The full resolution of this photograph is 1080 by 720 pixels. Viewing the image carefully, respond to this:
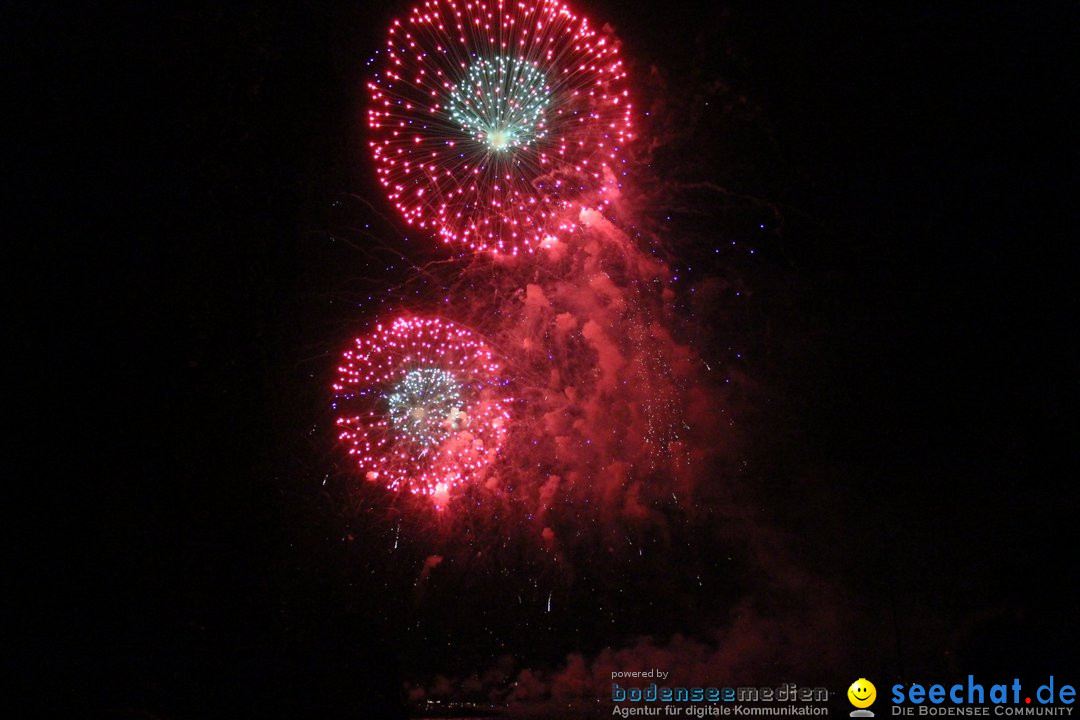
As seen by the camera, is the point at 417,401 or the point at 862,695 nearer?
the point at 862,695

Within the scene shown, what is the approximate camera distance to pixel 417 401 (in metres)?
9.34

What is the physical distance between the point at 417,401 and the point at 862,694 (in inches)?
264

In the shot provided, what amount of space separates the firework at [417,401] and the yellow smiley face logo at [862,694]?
18.6 feet

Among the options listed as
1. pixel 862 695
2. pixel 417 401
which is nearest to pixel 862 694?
pixel 862 695

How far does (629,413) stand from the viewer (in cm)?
1057

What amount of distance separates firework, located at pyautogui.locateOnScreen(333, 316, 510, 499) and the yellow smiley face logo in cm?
567

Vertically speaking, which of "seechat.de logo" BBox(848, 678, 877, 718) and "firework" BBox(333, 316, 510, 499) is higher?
"firework" BBox(333, 316, 510, 499)

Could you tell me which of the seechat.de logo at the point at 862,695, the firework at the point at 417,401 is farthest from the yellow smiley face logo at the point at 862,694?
the firework at the point at 417,401

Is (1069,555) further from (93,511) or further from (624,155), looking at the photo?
(93,511)

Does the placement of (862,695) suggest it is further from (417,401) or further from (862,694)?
(417,401)

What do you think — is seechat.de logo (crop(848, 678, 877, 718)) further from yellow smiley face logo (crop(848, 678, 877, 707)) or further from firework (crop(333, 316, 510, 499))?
firework (crop(333, 316, 510, 499))

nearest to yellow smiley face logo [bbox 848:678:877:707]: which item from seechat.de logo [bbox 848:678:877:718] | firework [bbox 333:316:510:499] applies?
seechat.de logo [bbox 848:678:877:718]

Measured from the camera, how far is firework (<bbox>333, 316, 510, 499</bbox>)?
29.8ft

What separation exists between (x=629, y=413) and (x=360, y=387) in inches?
165
